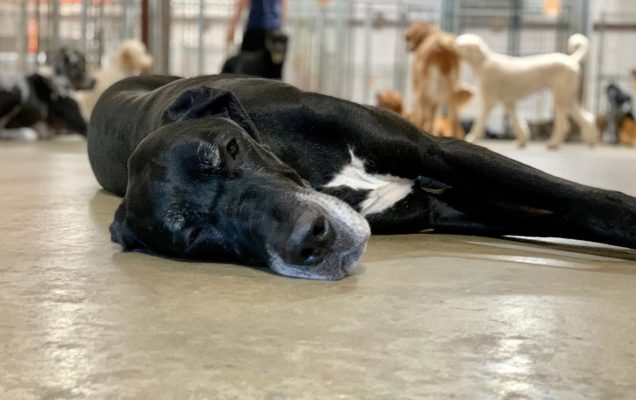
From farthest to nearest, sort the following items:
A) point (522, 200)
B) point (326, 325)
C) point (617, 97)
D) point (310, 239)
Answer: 1. point (617, 97)
2. point (522, 200)
3. point (310, 239)
4. point (326, 325)

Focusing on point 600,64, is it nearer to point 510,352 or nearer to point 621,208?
point 621,208

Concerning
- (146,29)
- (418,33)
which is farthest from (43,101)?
(418,33)

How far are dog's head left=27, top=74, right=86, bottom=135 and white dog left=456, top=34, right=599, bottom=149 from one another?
3.86 metres

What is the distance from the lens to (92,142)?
140 inches

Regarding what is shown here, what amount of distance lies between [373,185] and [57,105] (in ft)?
21.7

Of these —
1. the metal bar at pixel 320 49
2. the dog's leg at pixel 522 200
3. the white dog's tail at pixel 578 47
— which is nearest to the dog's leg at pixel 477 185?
the dog's leg at pixel 522 200

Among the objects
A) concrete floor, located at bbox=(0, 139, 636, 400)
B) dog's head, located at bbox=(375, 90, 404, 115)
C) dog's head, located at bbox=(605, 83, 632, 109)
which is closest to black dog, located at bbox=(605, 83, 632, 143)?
dog's head, located at bbox=(605, 83, 632, 109)

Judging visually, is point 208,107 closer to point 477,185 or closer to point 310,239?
point 310,239

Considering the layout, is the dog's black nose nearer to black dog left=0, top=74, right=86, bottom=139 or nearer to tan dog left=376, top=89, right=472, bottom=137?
black dog left=0, top=74, right=86, bottom=139

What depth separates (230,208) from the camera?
198cm

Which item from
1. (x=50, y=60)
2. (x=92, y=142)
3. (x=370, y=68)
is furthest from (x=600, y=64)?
(x=92, y=142)

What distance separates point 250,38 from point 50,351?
7086mm

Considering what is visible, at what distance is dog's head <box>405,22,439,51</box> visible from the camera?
31.6 ft

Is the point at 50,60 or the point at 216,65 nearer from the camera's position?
the point at 50,60
